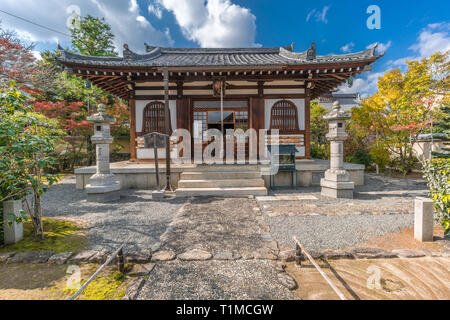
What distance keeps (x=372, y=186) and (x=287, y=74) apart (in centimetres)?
523

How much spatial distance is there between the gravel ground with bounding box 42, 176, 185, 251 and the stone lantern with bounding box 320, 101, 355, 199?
14.6 feet

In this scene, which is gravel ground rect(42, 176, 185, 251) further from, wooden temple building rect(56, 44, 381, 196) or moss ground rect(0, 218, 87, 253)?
wooden temple building rect(56, 44, 381, 196)

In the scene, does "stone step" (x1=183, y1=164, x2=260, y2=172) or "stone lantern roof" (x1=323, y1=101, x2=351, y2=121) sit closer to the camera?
"stone lantern roof" (x1=323, y1=101, x2=351, y2=121)

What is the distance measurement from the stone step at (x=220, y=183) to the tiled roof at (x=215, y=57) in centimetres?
430

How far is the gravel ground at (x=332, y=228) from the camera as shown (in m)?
2.92

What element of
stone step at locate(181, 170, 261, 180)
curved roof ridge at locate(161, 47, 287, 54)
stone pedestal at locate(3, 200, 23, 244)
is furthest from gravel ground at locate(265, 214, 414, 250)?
curved roof ridge at locate(161, 47, 287, 54)

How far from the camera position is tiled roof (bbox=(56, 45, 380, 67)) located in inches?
251

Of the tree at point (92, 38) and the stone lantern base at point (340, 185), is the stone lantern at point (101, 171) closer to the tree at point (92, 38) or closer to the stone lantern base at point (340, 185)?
the stone lantern base at point (340, 185)

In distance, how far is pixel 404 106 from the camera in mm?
7676

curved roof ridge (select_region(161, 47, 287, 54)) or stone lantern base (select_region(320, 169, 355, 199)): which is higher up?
curved roof ridge (select_region(161, 47, 287, 54))

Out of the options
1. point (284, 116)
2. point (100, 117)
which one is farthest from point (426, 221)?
point (100, 117)

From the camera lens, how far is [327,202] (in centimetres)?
486
